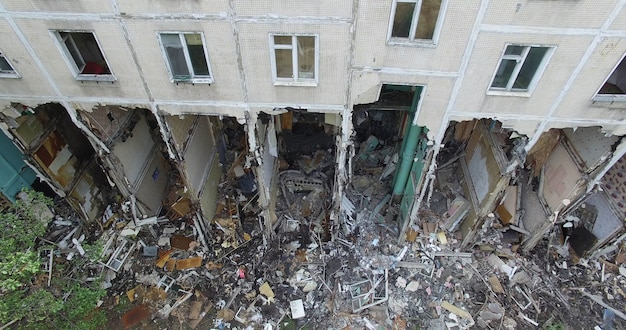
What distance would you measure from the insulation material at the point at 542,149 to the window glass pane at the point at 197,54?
10.2 meters

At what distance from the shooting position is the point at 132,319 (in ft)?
38.9

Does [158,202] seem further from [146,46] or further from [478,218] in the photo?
[478,218]

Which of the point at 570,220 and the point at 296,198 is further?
the point at 296,198

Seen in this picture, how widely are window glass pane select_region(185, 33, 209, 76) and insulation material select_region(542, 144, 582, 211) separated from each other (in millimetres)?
10538

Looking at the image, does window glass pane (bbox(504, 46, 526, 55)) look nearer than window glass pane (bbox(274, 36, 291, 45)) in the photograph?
Yes

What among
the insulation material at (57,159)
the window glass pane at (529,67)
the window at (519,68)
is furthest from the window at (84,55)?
the window glass pane at (529,67)

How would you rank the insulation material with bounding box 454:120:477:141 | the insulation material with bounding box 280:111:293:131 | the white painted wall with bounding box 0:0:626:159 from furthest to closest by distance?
the insulation material with bounding box 280:111:293:131 → the insulation material with bounding box 454:120:477:141 → the white painted wall with bounding box 0:0:626:159

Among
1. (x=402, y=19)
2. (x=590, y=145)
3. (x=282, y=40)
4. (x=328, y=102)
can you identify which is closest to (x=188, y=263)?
(x=328, y=102)

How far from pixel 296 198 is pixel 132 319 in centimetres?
650

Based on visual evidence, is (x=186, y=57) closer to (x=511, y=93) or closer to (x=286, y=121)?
(x=286, y=121)

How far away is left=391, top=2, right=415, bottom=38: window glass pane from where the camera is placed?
8.23m

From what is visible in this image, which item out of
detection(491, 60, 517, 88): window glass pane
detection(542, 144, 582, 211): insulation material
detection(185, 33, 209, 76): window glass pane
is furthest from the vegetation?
detection(542, 144, 582, 211): insulation material

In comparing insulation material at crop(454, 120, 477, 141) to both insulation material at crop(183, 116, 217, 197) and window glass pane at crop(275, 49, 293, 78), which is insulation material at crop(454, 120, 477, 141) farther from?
insulation material at crop(183, 116, 217, 197)

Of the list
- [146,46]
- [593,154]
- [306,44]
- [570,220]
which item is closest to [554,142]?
[593,154]
